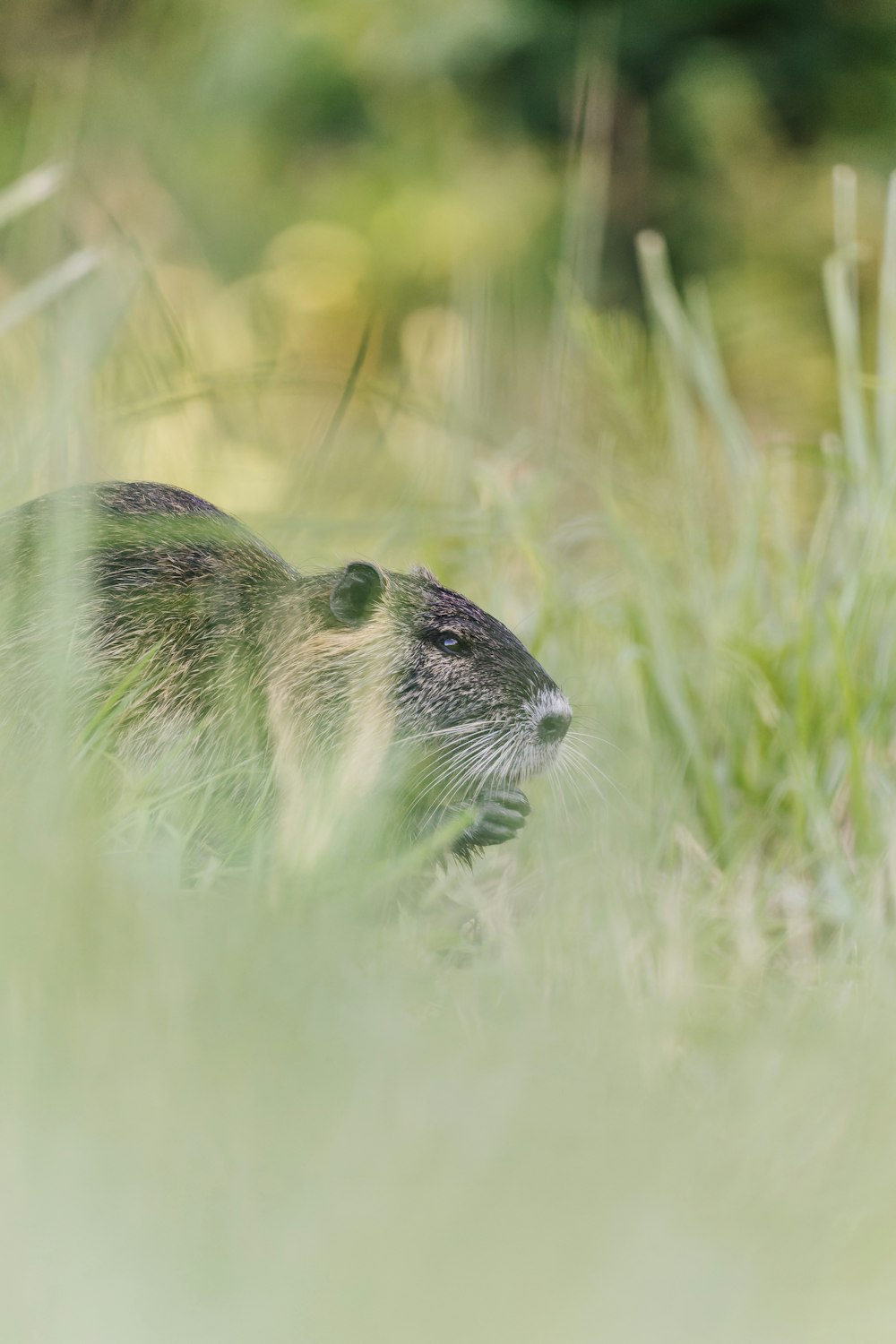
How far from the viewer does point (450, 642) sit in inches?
70.9

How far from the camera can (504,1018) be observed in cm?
124

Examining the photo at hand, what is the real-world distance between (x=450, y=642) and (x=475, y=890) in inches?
16.6

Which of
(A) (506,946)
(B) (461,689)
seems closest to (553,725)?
(B) (461,689)

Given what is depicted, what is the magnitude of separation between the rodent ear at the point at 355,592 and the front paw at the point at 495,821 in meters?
0.28

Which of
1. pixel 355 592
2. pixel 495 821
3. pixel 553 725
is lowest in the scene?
pixel 495 821

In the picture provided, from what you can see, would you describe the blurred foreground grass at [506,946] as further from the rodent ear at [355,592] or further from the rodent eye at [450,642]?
the rodent ear at [355,592]

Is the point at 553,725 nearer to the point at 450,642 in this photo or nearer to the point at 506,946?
the point at 450,642

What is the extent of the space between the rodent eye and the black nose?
5.7 inches

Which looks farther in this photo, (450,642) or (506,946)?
(450,642)

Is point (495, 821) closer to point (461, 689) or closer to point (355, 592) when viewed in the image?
point (461, 689)

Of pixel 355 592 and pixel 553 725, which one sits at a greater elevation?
pixel 355 592

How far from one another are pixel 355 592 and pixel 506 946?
0.48 metres

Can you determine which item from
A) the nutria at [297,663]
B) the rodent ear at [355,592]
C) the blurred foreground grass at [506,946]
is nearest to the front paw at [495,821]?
the nutria at [297,663]

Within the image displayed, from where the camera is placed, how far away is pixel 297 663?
1735mm
